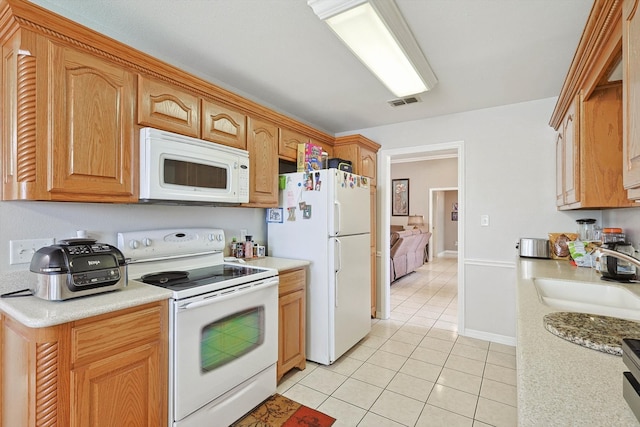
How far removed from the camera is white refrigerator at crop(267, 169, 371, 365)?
259 centimetres

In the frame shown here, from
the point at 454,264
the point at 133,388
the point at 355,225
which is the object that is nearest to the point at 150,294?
the point at 133,388

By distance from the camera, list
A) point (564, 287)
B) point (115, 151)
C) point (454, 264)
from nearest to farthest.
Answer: point (115, 151) < point (564, 287) < point (454, 264)

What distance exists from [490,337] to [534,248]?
108 centimetres

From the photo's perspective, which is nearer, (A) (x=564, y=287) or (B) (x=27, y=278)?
(B) (x=27, y=278)

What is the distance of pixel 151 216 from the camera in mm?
2076

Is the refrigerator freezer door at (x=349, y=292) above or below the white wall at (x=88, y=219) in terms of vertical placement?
below

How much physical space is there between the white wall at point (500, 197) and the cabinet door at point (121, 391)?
294cm

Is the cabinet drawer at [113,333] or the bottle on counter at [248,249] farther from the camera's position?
the bottle on counter at [248,249]

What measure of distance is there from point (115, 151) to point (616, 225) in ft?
10.9

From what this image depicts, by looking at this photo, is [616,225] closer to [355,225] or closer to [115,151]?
[355,225]

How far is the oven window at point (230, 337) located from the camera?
67.4 inches

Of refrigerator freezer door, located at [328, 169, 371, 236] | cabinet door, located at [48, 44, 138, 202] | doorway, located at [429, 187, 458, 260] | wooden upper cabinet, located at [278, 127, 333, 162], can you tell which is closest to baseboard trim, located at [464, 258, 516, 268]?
refrigerator freezer door, located at [328, 169, 371, 236]

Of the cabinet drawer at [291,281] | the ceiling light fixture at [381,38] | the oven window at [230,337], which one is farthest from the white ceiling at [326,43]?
the oven window at [230,337]

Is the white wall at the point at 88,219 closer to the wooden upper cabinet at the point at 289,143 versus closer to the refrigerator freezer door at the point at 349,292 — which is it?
the wooden upper cabinet at the point at 289,143
